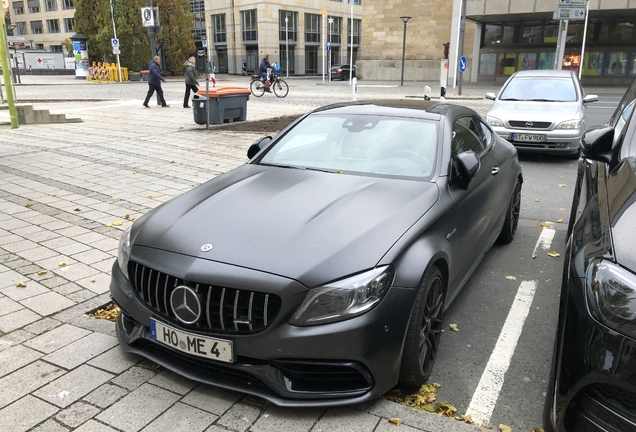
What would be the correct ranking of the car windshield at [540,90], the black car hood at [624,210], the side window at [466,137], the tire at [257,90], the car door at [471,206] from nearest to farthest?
the black car hood at [624,210]
the car door at [471,206]
the side window at [466,137]
the car windshield at [540,90]
the tire at [257,90]

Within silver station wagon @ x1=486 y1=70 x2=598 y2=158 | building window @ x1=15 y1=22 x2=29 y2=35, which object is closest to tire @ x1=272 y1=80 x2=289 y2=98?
silver station wagon @ x1=486 y1=70 x2=598 y2=158

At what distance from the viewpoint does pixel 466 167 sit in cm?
363

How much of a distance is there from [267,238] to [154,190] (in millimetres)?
4937

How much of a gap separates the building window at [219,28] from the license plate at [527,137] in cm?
6040

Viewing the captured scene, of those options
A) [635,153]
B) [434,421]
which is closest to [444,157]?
[635,153]

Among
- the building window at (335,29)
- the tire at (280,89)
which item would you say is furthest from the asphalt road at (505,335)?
the building window at (335,29)

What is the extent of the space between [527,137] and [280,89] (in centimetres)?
1729

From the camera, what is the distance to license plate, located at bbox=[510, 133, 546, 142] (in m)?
9.48

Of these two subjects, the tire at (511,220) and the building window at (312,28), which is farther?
the building window at (312,28)

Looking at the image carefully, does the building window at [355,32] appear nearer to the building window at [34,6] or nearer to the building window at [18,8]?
the building window at [34,6]

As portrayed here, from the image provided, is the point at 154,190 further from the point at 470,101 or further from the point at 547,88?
the point at 470,101

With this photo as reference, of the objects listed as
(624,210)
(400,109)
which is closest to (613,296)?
(624,210)

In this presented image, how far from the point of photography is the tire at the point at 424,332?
9.14 feet

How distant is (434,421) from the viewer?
268 centimetres
